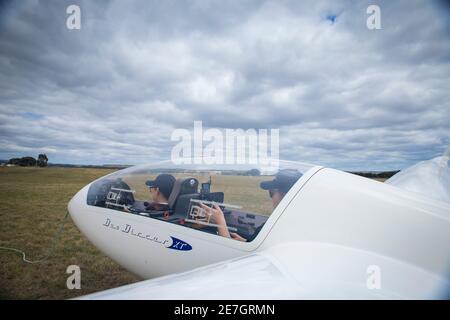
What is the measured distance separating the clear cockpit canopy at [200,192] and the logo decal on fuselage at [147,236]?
0.23 meters

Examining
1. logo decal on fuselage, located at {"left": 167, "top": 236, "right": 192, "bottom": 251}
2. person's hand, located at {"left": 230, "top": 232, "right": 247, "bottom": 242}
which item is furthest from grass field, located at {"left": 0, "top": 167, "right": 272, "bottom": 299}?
logo decal on fuselage, located at {"left": 167, "top": 236, "right": 192, "bottom": 251}

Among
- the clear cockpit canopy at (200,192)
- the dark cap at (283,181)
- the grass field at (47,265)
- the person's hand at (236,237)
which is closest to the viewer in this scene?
the person's hand at (236,237)

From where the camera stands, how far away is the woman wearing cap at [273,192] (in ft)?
9.57

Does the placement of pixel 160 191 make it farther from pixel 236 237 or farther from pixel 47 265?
pixel 47 265

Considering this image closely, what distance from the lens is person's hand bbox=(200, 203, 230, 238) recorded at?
9.84ft

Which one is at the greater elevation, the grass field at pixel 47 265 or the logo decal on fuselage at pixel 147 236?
the logo decal on fuselage at pixel 147 236

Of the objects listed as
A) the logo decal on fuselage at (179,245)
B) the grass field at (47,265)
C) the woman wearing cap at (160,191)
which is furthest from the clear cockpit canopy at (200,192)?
the grass field at (47,265)

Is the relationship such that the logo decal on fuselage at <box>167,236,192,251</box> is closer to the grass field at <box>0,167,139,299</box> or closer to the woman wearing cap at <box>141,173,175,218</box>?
the woman wearing cap at <box>141,173,175,218</box>

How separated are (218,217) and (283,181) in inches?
36.4

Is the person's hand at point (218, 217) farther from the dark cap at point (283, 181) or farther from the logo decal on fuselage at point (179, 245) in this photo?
the dark cap at point (283, 181)

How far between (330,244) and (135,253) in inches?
105

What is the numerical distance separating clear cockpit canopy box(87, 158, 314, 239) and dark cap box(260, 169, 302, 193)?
0.01 metres

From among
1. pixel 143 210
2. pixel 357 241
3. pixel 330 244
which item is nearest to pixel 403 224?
pixel 357 241

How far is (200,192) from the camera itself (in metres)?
3.68
